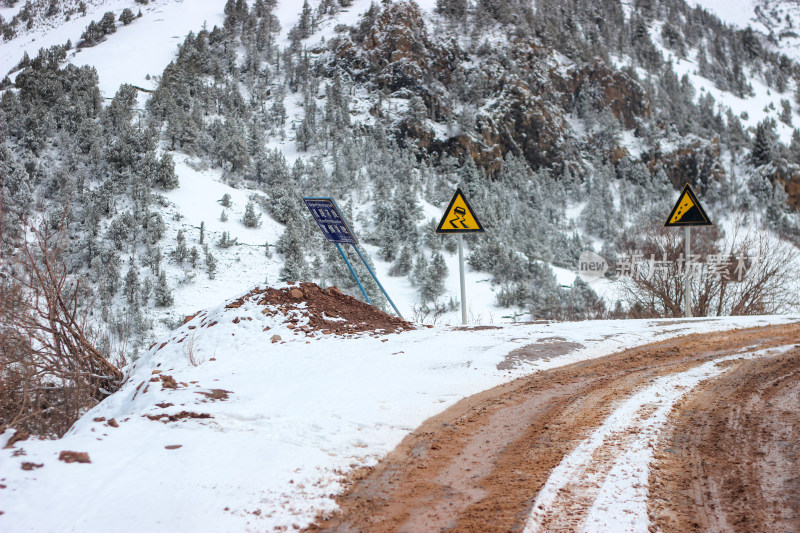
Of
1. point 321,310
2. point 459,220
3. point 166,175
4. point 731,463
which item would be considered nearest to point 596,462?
point 731,463

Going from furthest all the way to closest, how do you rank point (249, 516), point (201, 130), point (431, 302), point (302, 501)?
point (201, 130), point (431, 302), point (302, 501), point (249, 516)

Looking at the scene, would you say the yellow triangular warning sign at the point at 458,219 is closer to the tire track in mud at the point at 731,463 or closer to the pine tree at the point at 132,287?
the tire track in mud at the point at 731,463

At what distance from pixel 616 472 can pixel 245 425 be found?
2574 mm

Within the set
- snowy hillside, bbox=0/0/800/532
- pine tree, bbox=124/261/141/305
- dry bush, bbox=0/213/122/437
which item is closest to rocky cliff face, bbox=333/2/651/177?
snowy hillside, bbox=0/0/800/532

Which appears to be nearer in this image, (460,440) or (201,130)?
(460,440)

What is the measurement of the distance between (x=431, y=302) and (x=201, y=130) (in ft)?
65.4

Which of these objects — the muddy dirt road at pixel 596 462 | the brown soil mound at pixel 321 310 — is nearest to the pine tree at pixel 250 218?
the brown soil mound at pixel 321 310

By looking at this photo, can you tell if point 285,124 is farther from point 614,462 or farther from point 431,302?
point 614,462

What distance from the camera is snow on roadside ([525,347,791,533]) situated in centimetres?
241

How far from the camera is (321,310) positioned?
782 cm

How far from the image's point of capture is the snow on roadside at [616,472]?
241 centimetres

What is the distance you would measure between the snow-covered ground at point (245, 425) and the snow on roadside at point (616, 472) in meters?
1.18

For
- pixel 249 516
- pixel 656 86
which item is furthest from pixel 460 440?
pixel 656 86

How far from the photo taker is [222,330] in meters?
6.77
